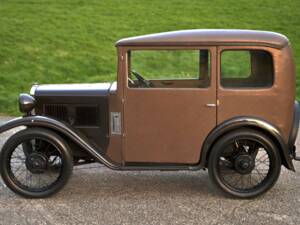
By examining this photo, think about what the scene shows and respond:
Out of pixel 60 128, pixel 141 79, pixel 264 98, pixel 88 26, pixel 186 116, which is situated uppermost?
pixel 141 79

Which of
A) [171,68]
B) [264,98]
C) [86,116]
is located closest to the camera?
[264,98]

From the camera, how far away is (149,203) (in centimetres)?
532

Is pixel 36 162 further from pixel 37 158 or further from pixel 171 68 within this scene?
pixel 171 68

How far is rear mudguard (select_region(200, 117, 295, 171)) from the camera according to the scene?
523 centimetres

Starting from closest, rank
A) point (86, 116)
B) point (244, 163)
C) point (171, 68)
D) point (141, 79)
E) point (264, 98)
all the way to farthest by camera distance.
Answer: point (264, 98) → point (244, 163) → point (141, 79) → point (86, 116) → point (171, 68)

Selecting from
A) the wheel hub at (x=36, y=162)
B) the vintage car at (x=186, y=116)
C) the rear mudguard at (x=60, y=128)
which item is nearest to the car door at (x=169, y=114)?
the vintage car at (x=186, y=116)

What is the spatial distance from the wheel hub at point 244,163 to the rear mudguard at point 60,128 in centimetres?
129

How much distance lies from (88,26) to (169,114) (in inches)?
469

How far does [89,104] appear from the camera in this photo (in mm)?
5633

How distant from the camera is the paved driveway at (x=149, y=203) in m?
4.91

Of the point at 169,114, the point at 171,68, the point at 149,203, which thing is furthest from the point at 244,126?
the point at 149,203

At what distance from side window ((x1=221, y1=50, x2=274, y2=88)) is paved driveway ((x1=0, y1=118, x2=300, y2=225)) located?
124 cm

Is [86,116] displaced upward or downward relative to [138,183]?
upward

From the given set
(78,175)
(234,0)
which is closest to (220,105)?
(78,175)
